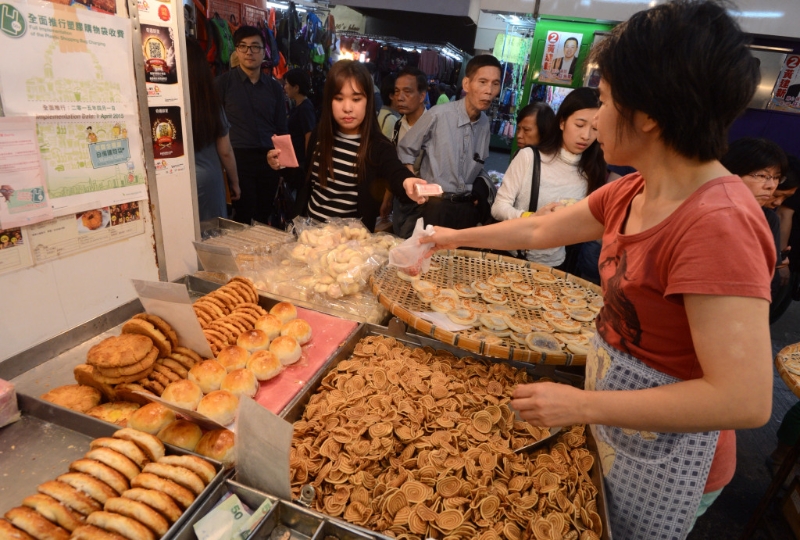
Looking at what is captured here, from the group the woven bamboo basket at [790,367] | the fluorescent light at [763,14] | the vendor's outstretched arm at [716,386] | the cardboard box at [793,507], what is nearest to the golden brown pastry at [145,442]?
the vendor's outstretched arm at [716,386]

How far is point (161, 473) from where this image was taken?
1.16 metres

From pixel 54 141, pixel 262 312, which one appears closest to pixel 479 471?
pixel 262 312

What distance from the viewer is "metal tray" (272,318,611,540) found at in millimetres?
1570

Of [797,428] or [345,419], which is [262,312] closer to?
[345,419]

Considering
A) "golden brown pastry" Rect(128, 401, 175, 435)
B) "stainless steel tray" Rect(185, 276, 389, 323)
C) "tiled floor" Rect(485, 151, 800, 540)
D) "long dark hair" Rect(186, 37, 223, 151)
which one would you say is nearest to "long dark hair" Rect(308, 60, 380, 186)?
"long dark hair" Rect(186, 37, 223, 151)

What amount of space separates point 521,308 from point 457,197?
185 cm

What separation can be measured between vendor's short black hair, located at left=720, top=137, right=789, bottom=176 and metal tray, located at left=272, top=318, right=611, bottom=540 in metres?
2.21

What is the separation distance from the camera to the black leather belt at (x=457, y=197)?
407 centimetres

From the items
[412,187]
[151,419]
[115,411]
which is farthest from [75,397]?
[412,187]

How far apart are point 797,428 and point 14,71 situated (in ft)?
15.4

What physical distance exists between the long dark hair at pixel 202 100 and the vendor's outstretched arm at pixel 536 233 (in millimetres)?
2441

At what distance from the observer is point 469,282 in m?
2.69

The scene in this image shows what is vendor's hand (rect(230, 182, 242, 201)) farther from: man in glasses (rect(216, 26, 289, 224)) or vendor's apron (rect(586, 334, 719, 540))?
vendor's apron (rect(586, 334, 719, 540))

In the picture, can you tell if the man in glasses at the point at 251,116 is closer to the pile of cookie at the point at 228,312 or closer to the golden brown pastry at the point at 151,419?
the pile of cookie at the point at 228,312
